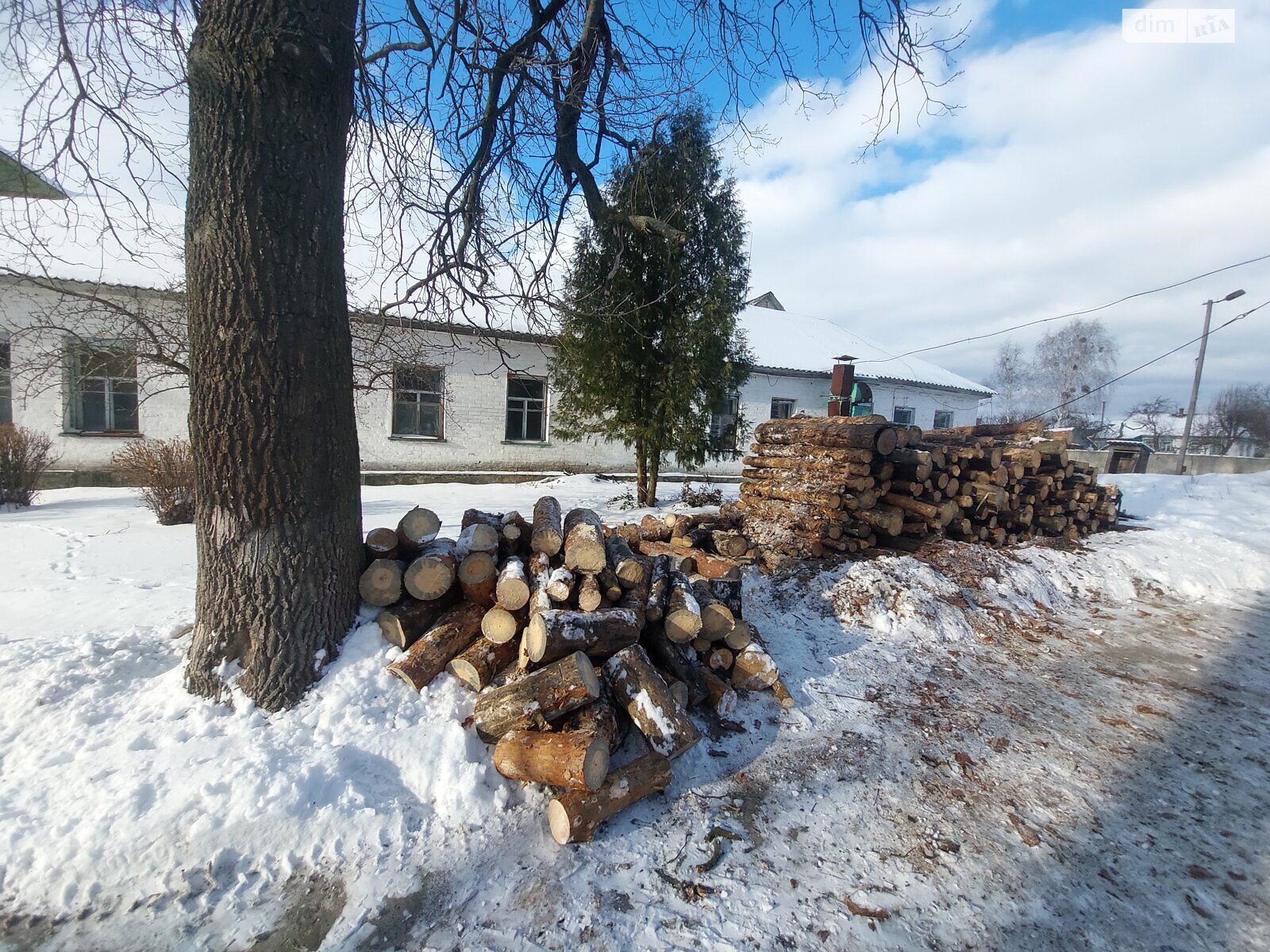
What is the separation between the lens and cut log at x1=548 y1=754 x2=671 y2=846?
7.71 feet

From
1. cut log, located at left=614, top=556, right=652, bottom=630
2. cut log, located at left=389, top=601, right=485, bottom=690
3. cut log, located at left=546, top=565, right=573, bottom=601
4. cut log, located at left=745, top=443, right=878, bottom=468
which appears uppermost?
cut log, located at left=745, top=443, right=878, bottom=468

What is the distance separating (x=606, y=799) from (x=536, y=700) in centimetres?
52

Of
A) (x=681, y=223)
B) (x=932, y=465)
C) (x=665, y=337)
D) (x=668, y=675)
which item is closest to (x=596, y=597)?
(x=668, y=675)

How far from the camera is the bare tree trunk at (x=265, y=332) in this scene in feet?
8.78

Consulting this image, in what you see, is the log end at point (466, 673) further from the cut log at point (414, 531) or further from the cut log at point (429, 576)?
the cut log at point (414, 531)

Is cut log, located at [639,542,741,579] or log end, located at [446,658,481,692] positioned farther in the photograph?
cut log, located at [639,542,741,579]

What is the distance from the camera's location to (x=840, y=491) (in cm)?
580

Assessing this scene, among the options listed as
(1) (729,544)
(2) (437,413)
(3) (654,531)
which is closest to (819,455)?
(1) (729,544)

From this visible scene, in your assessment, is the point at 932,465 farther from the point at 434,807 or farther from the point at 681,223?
the point at 434,807

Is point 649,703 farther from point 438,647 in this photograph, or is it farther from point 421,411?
point 421,411

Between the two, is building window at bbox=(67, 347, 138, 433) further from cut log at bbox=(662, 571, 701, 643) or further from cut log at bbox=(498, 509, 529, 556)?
cut log at bbox=(662, 571, 701, 643)

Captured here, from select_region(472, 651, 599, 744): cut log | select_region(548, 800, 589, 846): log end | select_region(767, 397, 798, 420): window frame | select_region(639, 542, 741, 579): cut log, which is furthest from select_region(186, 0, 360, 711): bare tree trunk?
select_region(767, 397, 798, 420): window frame

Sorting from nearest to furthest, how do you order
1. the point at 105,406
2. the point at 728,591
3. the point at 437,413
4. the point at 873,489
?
the point at 728,591 → the point at 873,489 → the point at 105,406 → the point at 437,413

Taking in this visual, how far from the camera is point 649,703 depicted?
2818mm
